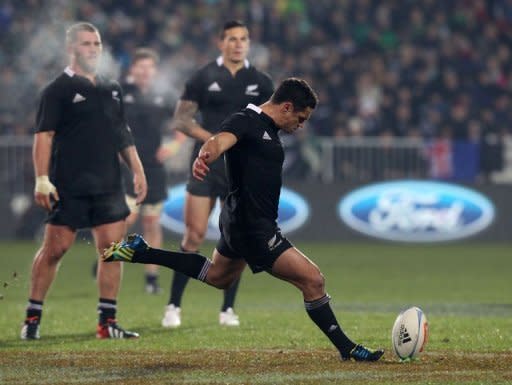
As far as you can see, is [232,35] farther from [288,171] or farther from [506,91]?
[506,91]

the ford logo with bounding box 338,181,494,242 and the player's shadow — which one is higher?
the ford logo with bounding box 338,181,494,242

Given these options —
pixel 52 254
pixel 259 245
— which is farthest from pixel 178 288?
pixel 259 245

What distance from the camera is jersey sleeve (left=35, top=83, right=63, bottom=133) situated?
435 inches

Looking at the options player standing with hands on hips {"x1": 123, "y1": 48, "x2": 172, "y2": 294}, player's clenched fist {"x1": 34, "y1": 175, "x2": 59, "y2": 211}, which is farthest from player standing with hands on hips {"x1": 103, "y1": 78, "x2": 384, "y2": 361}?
player standing with hands on hips {"x1": 123, "y1": 48, "x2": 172, "y2": 294}

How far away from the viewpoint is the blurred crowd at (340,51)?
26.0m

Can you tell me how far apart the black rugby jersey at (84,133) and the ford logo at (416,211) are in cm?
1267

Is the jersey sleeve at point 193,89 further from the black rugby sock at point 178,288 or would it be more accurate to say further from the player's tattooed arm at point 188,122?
the black rugby sock at point 178,288

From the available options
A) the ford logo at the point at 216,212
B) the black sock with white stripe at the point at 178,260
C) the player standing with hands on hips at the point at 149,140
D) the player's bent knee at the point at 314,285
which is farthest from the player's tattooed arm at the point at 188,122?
the ford logo at the point at 216,212

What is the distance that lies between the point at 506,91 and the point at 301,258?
62.4 ft

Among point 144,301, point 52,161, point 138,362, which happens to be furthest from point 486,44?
point 138,362

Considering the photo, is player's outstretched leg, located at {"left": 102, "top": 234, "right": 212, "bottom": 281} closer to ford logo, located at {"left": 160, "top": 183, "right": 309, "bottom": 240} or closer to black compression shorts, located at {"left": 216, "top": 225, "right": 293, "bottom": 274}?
black compression shorts, located at {"left": 216, "top": 225, "right": 293, "bottom": 274}

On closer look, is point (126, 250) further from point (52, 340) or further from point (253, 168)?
point (52, 340)

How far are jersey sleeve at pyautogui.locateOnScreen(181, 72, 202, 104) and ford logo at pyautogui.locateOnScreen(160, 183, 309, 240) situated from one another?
33.0 ft

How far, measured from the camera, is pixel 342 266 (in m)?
20.0
